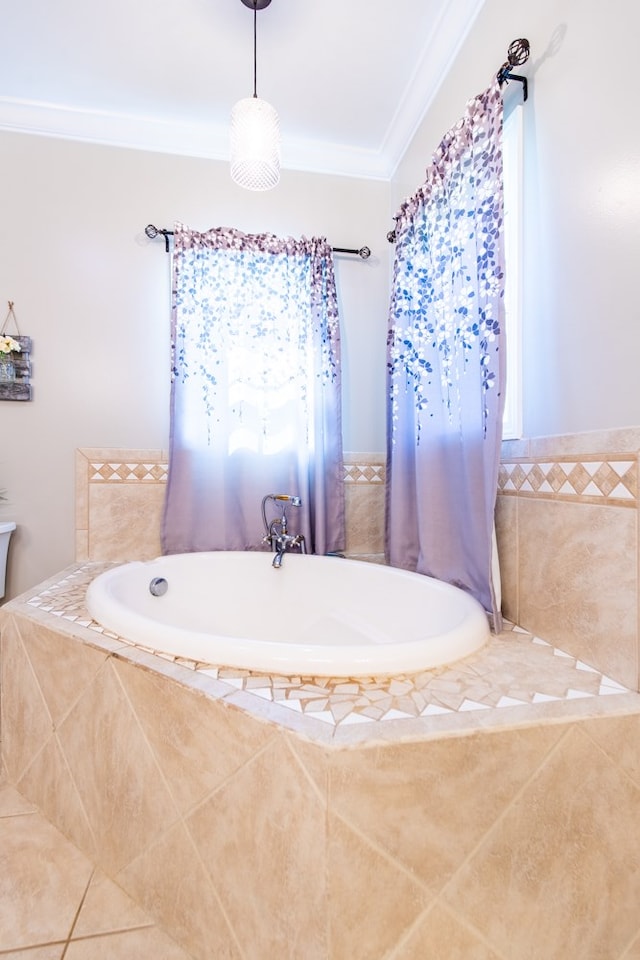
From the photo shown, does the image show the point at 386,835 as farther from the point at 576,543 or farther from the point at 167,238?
the point at 167,238

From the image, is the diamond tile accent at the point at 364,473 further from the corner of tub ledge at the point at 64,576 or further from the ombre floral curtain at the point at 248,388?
the corner of tub ledge at the point at 64,576

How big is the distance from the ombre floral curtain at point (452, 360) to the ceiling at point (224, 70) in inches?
20.7

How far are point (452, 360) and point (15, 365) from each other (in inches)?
71.4

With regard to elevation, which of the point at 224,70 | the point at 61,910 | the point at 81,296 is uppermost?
A: the point at 224,70

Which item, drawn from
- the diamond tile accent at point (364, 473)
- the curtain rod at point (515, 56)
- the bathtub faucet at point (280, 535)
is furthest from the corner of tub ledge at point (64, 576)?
the curtain rod at point (515, 56)

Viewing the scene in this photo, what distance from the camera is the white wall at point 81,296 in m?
2.03

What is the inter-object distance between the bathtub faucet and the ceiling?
1.62 metres

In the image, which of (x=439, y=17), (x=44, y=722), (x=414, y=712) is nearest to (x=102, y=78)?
(x=439, y=17)

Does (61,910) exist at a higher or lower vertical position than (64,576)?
lower

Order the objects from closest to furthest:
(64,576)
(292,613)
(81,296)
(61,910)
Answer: (61,910) → (64,576) → (292,613) → (81,296)

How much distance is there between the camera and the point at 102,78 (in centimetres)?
185

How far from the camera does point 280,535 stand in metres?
1.95

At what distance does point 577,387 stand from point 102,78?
2.16m

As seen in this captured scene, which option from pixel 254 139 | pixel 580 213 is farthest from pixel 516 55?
pixel 254 139
